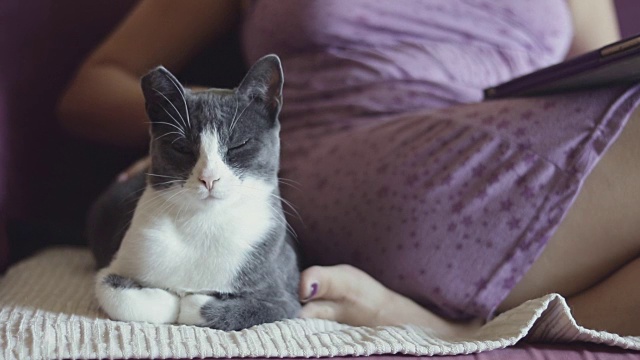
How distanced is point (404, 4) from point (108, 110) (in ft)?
1.57

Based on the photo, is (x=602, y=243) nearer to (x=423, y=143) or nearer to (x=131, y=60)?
(x=423, y=143)

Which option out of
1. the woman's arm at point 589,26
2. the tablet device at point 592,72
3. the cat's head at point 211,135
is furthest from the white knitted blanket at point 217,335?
the woman's arm at point 589,26

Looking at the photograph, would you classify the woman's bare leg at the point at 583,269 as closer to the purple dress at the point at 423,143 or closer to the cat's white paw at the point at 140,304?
the purple dress at the point at 423,143

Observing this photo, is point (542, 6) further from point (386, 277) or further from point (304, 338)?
point (304, 338)

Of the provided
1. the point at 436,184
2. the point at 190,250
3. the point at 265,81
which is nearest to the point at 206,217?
the point at 190,250

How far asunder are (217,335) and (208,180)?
0.15 m

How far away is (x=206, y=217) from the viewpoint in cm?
68

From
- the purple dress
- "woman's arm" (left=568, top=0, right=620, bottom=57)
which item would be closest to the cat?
the purple dress

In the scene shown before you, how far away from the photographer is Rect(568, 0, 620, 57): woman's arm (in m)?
1.19

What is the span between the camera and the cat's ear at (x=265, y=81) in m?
0.67

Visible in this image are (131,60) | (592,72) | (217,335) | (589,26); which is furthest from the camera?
(589,26)

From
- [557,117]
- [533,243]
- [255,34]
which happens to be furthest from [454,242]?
[255,34]

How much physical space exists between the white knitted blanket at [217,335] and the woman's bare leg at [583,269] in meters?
0.04

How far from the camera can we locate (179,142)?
2.15ft
